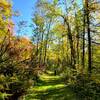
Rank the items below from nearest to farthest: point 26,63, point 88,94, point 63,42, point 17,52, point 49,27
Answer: point 17,52 < point 26,63 < point 88,94 < point 49,27 < point 63,42

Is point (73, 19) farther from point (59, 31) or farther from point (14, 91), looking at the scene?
point (14, 91)

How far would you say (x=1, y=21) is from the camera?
31.6 m

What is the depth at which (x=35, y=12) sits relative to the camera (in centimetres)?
5253

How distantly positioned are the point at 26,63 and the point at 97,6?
13.8 m

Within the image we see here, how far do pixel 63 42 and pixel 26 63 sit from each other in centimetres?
4966

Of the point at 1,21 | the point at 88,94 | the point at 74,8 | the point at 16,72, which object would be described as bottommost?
the point at 88,94

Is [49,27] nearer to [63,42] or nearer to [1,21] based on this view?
[63,42]


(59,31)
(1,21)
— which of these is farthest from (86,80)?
(59,31)

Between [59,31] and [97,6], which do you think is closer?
[97,6]

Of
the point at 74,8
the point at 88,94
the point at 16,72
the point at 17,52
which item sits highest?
the point at 74,8

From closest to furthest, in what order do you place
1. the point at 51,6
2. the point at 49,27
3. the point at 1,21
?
1. the point at 1,21
2. the point at 51,6
3. the point at 49,27

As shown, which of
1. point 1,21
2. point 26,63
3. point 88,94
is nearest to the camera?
point 26,63

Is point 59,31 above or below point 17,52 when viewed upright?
above

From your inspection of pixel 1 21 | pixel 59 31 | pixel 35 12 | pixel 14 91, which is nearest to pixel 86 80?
pixel 14 91
